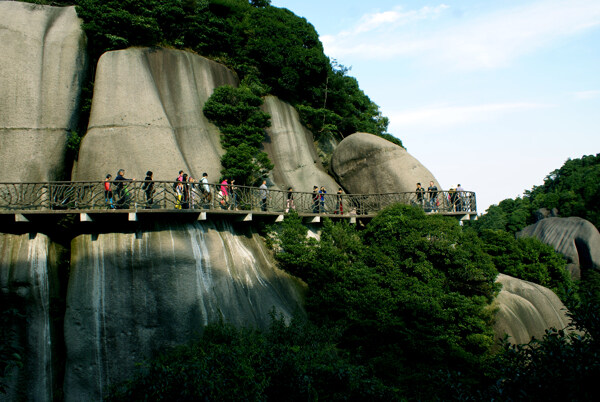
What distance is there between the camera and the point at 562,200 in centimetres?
5338

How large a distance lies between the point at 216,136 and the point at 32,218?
9692 mm

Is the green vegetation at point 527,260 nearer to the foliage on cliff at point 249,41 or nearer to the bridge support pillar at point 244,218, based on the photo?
the foliage on cliff at point 249,41

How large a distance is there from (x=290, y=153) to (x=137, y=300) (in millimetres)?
13417

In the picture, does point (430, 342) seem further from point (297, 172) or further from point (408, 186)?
point (297, 172)

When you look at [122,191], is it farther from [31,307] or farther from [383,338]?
[383,338]

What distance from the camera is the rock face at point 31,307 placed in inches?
539

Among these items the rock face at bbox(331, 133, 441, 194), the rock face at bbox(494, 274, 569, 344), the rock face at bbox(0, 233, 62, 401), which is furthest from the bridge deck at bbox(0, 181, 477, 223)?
the rock face at bbox(494, 274, 569, 344)

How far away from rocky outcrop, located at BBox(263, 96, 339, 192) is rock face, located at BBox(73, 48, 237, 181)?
3649 millimetres

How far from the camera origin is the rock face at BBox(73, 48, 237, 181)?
18.3 metres

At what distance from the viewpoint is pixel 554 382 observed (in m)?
6.46

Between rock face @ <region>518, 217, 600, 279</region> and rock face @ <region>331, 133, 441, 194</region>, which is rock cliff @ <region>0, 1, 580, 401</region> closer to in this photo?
rock face @ <region>331, 133, 441, 194</region>

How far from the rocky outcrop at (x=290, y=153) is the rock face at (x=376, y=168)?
3.75 feet

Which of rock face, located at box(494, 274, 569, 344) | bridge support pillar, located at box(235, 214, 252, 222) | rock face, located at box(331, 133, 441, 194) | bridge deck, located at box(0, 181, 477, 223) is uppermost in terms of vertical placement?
rock face, located at box(331, 133, 441, 194)

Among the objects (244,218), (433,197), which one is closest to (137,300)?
(244,218)
